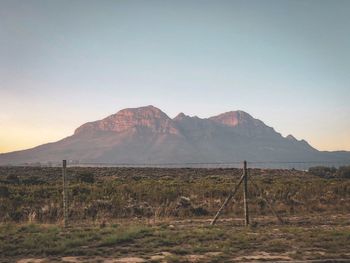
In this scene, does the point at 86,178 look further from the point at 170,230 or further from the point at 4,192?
the point at 170,230

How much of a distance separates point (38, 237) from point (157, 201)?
10.7 metres

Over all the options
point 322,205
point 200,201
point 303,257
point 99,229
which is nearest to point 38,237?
point 99,229

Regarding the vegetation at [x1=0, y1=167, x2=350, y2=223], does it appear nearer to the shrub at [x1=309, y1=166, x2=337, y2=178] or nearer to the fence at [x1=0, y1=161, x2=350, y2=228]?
the fence at [x1=0, y1=161, x2=350, y2=228]

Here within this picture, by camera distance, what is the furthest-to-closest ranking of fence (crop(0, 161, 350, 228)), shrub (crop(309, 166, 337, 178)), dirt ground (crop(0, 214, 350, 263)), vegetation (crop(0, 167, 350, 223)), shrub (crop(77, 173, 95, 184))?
shrub (crop(309, 166, 337, 178))
shrub (crop(77, 173, 95, 184))
vegetation (crop(0, 167, 350, 223))
fence (crop(0, 161, 350, 228))
dirt ground (crop(0, 214, 350, 263))

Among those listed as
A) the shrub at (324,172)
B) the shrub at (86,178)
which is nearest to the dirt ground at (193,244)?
the shrub at (86,178)

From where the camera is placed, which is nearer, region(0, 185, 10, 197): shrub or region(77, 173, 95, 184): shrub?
region(0, 185, 10, 197): shrub

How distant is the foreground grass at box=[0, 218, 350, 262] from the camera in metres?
10.4

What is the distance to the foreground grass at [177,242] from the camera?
409 inches

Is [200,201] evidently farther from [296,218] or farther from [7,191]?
[7,191]

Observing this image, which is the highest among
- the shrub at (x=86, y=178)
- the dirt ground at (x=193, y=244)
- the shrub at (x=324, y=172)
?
the shrub at (x=86, y=178)

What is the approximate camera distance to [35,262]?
31.5ft

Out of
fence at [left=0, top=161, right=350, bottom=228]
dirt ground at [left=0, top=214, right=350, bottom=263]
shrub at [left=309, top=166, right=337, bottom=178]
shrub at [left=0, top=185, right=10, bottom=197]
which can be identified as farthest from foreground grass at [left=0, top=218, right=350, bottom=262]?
shrub at [left=309, top=166, right=337, bottom=178]

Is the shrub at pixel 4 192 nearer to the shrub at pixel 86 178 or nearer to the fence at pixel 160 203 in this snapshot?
the fence at pixel 160 203

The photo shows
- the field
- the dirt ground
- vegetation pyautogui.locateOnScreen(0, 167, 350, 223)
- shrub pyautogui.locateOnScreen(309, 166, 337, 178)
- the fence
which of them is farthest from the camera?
shrub pyautogui.locateOnScreen(309, 166, 337, 178)
